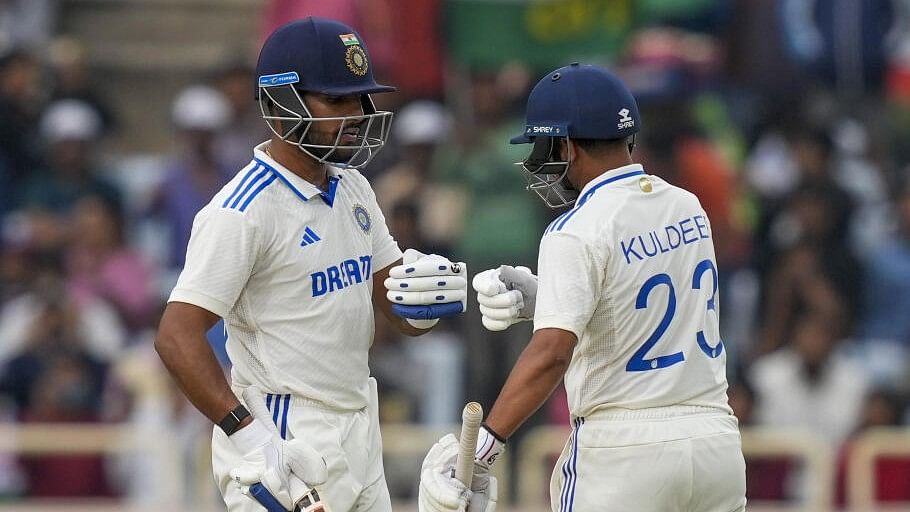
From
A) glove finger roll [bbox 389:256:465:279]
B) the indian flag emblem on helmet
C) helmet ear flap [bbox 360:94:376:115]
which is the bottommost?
glove finger roll [bbox 389:256:465:279]

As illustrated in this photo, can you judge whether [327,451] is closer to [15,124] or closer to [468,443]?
[468,443]

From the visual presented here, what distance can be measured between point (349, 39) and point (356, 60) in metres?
0.08

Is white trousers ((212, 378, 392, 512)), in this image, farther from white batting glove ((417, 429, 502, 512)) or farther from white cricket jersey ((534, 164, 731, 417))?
white cricket jersey ((534, 164, 731, 417))

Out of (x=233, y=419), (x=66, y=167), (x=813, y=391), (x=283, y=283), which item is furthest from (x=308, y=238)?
(x=66, y=167)

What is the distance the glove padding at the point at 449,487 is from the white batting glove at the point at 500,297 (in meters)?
0.40

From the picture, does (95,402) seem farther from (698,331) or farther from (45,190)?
(698,331)

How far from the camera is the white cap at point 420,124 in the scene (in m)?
10.2

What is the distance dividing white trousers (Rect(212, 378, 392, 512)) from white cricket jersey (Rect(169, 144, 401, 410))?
5cm

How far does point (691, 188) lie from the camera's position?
33.1 feet

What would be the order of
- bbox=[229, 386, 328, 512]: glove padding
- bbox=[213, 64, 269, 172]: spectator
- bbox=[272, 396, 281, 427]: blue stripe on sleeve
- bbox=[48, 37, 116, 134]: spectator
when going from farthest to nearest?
bbox=[48, 37, 116, 134]: spectator
bbox=[213, 64, 269, 172]: spectator
bbox=[272, 396, 281, 427]: blue stripe on sleeve
bbox=[229, 386, 328, 512]: glove padding

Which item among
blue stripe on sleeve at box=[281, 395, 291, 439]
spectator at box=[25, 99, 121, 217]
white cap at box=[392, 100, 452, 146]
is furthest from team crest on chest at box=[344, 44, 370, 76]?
spectator at box=[25, 99, 121, 217]

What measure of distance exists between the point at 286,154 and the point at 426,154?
16.4ft

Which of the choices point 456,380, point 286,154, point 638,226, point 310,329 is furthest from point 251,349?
point 456,380

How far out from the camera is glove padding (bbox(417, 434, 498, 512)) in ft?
16.5
